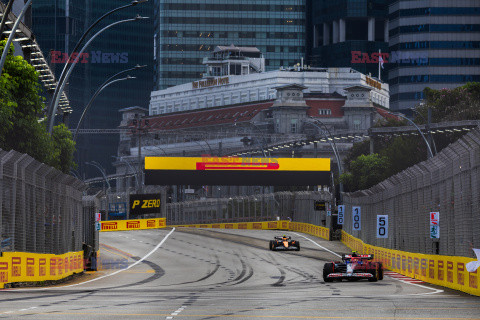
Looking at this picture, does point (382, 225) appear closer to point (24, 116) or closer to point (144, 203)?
point (24, 116)

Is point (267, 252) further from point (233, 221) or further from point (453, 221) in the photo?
point (233, 221)

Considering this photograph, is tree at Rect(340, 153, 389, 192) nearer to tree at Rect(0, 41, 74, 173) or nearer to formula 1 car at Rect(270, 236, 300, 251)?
formula 1 car at Rect(270, 236, 300, 251)

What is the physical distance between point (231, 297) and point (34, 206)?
9.42 m

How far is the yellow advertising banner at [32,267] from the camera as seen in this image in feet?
90.7

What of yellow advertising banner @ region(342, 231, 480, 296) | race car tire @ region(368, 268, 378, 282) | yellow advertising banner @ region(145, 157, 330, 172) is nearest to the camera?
yellow advertising banner @ region(342, 231, 480, 296)

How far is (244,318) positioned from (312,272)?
25.1 meters

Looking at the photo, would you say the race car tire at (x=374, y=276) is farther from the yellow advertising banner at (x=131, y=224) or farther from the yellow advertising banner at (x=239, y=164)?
the yellow advertising banner at (x=239, y=164)

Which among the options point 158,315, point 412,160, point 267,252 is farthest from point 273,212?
point 158,315

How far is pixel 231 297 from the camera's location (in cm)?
2377

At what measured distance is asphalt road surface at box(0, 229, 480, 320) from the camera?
60.1 ft

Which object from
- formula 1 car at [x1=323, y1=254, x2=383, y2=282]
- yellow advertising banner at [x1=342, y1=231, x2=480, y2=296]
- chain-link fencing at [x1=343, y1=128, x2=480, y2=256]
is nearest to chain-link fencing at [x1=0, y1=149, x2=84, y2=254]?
formula 1 car at [x1=323, y1=254, x2=383, y2=282]

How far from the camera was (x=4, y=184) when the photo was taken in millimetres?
27547

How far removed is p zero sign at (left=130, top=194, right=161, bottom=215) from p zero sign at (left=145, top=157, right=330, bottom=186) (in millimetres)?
2835

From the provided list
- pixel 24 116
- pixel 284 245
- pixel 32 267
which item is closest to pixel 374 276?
pixel 32 267
